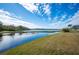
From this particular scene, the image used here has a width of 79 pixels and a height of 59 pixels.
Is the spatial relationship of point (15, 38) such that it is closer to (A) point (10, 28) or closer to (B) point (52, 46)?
(A) point (10, 28)

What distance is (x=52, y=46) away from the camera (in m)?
1.77

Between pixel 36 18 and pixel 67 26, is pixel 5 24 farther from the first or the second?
pixel 67 26

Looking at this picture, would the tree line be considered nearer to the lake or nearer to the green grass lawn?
the lake

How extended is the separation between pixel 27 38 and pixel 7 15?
31cm

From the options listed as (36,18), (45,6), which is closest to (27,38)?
(36,18)

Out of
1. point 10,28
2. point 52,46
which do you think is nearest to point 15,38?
point 10,28

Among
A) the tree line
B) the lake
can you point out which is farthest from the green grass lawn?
the tree line

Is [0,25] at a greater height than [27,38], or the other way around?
[0,25]

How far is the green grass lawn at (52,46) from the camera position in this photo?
1.75m

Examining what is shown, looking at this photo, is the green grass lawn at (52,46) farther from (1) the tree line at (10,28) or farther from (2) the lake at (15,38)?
(1) the tree line at (10,28)

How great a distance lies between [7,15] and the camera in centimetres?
179

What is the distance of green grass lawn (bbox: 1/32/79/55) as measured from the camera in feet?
5.74
